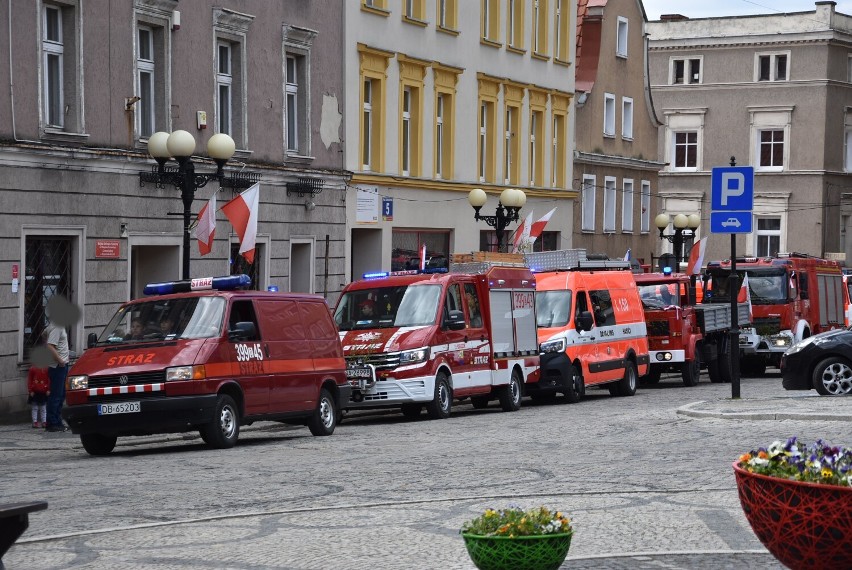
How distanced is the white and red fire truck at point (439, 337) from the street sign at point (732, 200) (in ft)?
14.1

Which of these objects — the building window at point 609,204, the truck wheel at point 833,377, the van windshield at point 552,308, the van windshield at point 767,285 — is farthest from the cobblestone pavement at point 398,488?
the building window at point 609,204

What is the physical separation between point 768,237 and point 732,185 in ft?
175

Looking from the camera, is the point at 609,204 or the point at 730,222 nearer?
the point at 730,222

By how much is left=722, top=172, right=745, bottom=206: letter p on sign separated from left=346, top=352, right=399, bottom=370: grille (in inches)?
212

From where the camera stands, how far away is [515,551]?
26.6 feet

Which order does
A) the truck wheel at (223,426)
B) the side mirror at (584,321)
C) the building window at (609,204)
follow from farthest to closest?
the building window at (609,204)
the side mirror at (584,321)
the truck wheel at (223,426)

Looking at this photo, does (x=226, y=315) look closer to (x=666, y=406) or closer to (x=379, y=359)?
(x=379, y=359)

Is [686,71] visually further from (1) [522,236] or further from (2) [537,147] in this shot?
(1) [522,236]

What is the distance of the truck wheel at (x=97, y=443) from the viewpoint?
749 inches

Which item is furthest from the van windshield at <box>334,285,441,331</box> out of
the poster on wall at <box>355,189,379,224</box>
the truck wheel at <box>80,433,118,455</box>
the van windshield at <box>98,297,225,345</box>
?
the poster on wall at <box>355,189,379,224</box>

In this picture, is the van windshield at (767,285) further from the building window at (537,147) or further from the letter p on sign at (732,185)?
the letter p on sign at (732,185)

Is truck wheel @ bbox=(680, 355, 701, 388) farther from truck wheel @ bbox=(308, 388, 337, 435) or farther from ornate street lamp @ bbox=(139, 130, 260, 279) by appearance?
truck wheel @ bbox=(308, 388, 337, 435)

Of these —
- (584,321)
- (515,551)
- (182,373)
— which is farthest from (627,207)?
(515,551)

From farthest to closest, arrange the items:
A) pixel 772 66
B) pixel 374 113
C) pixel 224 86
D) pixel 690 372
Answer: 1. pixel 772 66
2. pixel 374 113
3. pixel 690 372
4. pixel 224 86
